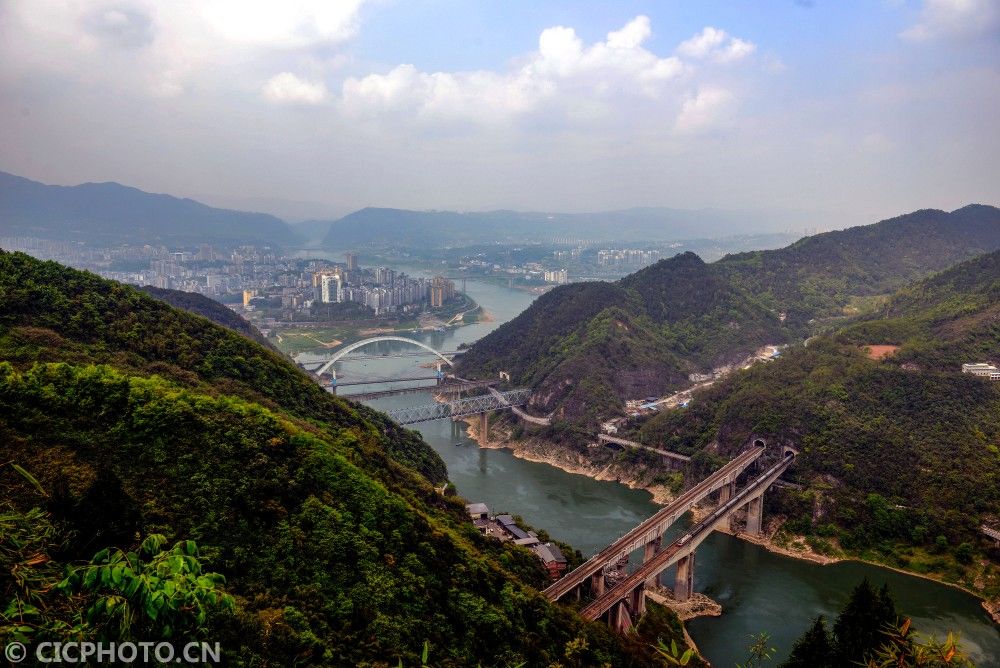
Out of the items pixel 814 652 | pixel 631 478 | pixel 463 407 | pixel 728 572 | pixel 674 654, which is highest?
pixel 674 654

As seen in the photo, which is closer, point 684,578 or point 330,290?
point 684,578

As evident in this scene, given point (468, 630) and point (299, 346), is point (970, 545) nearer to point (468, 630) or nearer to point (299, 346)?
point (468, 630)

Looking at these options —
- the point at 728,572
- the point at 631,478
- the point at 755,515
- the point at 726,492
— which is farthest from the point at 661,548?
the point at 631,478

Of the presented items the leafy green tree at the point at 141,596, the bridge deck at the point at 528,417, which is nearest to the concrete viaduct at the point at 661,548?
the bridge deck at the point at 528,417

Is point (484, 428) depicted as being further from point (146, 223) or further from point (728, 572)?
point (146, 223)

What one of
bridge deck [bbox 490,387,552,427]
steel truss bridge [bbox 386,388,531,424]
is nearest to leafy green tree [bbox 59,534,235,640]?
steel truss bridge [bbox 386,388,531,424]

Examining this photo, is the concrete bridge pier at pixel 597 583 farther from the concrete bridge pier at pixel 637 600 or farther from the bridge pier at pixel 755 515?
the bridge pier at pixel 755 515

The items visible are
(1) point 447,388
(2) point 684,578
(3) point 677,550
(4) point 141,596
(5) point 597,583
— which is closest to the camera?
(4) point 141,596
